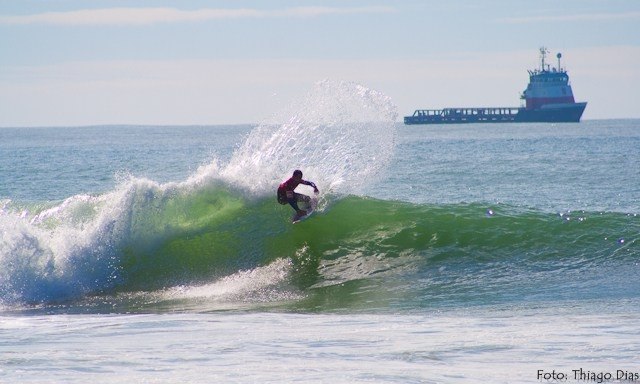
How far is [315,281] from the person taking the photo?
15.4 m

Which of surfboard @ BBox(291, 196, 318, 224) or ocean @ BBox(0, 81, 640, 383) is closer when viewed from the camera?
ocean @ BBox(0, 81, 640, 383)

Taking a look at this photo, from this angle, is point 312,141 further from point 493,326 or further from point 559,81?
point 559,81

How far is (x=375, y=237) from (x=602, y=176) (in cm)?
1995

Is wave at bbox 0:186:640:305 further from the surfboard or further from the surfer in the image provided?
the surfer

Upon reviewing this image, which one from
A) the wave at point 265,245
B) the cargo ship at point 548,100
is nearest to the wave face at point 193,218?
the wave at point 265,245

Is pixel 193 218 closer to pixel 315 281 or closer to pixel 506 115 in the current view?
pixel 315 281

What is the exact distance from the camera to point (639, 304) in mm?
12148

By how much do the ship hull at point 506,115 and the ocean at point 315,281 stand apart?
105679 millimetres

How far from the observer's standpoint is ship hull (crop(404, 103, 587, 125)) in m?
127

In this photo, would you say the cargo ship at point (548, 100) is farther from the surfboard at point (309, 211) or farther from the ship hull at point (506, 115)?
the surfboard at point (309, 211)

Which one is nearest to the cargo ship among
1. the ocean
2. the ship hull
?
the ship hull

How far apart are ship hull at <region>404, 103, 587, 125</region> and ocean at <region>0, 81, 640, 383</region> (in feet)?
347

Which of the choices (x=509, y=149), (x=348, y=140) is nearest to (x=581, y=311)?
(x=348, y=140)

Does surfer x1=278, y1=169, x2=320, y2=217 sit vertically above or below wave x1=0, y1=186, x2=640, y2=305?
above
